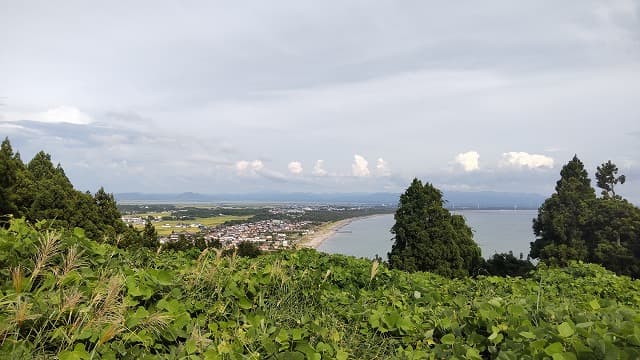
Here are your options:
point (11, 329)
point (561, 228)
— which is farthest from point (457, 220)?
point (11, 329)

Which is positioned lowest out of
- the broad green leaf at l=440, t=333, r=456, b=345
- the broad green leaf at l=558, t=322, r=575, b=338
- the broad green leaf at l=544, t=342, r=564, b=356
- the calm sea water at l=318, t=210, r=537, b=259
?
the calm sea water at l=318, t=210, r=537, b=259

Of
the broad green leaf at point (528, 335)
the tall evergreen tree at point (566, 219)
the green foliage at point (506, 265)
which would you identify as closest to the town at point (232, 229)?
the broad green leaf at point (528, 335)

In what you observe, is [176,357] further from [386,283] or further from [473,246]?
[473,246]

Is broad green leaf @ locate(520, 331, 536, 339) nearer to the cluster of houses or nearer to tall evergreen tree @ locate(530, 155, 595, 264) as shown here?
the cluster of houses

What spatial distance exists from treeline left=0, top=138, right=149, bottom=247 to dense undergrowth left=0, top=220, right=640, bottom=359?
41.3 feet

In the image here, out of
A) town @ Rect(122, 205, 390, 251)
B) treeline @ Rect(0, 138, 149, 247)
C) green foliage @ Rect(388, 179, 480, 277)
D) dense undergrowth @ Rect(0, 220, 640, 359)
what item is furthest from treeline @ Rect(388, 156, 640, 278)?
dense undergrowth @ Rect(0, 220, 640, 359)

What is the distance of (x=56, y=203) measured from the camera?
57.4 ft

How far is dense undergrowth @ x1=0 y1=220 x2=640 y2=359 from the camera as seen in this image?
7.14ft

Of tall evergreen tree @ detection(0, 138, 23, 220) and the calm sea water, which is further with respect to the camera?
the calm sea water

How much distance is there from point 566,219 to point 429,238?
872 cm

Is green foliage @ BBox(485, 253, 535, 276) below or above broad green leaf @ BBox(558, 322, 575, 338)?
below

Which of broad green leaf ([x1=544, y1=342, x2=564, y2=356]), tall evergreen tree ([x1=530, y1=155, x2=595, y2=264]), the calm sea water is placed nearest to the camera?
broad green leaf ([x1=544, y1=342, x2=564, y2=356])

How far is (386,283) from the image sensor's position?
5.62m

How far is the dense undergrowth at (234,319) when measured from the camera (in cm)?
218
